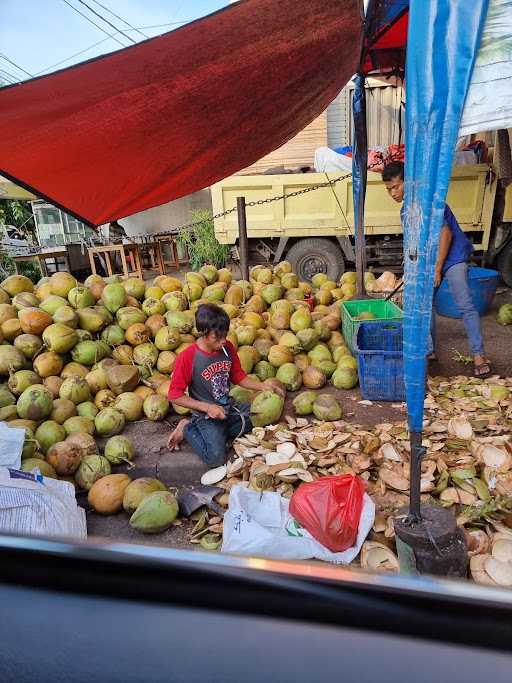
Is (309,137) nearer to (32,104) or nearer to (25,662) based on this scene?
(32,104)

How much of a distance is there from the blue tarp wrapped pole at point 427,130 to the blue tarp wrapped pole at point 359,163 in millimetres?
3456

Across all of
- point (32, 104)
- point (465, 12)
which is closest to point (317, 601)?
point (465, 12)

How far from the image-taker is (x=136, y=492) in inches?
107

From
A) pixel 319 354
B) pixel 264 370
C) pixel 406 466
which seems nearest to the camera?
pixel 406 466

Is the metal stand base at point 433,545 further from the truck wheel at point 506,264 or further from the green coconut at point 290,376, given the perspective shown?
the truck wheel at point 506,264

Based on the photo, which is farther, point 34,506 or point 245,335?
point 245,335

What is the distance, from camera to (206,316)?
9.93ft

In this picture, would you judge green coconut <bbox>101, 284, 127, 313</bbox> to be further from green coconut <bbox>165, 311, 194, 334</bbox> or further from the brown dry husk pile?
the brown dry husk pile

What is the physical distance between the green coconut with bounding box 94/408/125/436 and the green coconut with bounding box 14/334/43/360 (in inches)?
37.6

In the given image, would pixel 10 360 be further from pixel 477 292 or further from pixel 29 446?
pixel 477 292

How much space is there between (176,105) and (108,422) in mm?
2514

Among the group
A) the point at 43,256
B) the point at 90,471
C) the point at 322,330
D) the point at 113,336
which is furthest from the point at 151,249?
the point at 90,471

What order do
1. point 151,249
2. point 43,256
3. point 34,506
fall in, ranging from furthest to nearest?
point 151,249
point 43,256
point 34,506

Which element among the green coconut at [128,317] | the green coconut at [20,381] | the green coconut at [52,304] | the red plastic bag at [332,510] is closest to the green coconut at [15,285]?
the green coconut at [52,304]
